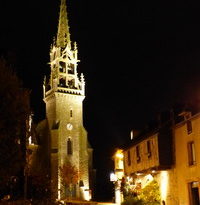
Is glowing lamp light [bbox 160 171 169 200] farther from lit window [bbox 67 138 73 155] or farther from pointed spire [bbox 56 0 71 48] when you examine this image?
pointed spire [bbox 56 0 71 48]

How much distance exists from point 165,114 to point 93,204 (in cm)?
1027

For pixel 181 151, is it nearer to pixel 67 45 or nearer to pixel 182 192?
pixel 182 192

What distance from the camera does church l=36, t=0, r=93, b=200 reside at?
7056cm

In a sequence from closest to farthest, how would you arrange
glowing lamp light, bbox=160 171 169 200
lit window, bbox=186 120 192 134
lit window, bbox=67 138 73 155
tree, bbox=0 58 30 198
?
tree, bbox=0 58 30 198, lit window, bbox=186 120 192 134, glowing lamp light, bbox=160 171 169 200, lit window, bbox=67 138 73 155

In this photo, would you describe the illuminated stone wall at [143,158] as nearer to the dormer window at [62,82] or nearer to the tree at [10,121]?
the tree at [10,121]

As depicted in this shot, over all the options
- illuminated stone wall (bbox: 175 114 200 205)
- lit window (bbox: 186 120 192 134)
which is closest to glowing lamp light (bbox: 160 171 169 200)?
illuminated stone wall (bbox: 175 114 200 205)

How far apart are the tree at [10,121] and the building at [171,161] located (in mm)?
13817

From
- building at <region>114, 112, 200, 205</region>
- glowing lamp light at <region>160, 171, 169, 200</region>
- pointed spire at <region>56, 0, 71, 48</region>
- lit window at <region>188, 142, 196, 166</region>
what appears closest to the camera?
building at <region>114, 112, 200, 205</region>

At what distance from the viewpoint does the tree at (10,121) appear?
20.1 meters

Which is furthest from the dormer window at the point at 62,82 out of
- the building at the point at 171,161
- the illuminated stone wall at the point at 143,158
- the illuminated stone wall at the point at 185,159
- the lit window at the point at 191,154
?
the lit window at the point at 191,154

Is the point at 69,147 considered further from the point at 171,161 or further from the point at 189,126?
the point at 189,126

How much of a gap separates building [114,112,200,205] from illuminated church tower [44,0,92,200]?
3108 cm

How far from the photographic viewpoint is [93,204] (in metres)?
36.6

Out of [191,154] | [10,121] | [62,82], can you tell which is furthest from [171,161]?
[62,82]
